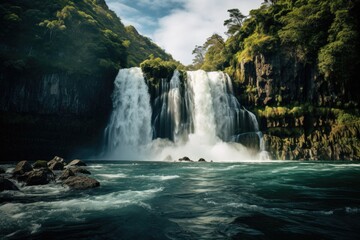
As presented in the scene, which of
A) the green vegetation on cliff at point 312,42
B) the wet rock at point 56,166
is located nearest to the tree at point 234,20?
the green vegetation on cliff at point 312,42

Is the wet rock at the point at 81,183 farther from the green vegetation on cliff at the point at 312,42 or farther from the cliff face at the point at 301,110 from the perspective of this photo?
the green vegetation on cliff at the point at 312,42

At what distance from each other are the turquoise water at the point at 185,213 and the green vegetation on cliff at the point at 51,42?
28.0 metres

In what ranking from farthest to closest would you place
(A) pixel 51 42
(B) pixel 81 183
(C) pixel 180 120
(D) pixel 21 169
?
(C) pixel 180 120
(A) pixel 51 42
(D) pixel 21 169
(B) pixel 81 183

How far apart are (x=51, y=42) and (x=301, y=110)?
37828 mm

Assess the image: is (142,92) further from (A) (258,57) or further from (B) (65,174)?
(B) (65,174)

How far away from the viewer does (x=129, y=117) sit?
37.2 m

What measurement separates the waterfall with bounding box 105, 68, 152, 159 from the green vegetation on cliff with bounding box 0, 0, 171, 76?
10.0ft

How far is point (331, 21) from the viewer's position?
110ft

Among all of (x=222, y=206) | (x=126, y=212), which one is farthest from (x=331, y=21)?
(x=126, y=212)

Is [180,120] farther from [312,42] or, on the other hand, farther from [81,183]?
[81,183]

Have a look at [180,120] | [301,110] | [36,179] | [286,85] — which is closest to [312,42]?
[286,85]

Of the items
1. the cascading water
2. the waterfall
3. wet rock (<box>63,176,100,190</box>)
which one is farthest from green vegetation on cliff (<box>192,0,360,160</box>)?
wet rock (<box>63,176,100,190</box>)

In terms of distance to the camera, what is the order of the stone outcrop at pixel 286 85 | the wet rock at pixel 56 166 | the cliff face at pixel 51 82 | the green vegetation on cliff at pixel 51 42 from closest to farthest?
the wet rock at pixel 56 166, the cliff face at pixel 51 82, the stone outcrop at pixel 286 85, the green vegetation on cliff at pixel 51 42

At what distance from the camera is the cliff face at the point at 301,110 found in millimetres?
31361
